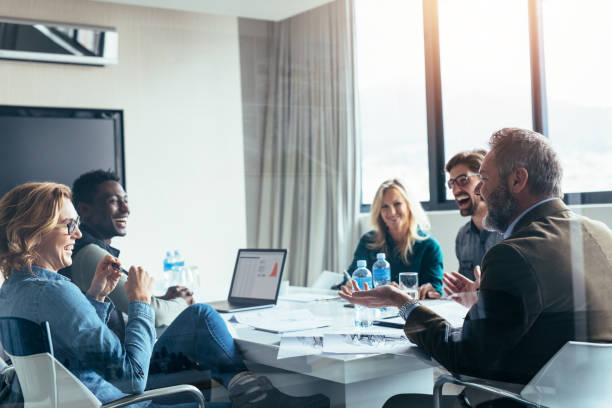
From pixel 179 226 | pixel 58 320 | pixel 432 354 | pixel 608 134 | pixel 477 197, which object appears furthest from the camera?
pixel 477 197

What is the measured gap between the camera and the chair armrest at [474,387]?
1691 millimetres

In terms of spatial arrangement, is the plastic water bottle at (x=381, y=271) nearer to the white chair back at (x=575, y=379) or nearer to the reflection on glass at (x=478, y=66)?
the reflection on glass at (x=478, y=66)

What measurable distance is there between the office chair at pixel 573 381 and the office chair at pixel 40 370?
3.61 feet

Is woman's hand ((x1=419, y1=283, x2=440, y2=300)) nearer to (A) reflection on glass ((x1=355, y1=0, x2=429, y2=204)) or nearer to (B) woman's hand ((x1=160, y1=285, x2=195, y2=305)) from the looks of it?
(A) reflection on glass ((x1=355, y1=0, x2=429, y2=204))

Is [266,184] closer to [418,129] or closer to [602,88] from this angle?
[418,129]

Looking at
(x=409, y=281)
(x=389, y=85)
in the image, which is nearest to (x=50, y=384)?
(x=409, y=281)


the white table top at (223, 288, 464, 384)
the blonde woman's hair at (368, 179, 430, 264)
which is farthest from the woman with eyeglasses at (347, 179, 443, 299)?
the white table top at (223, 288, 464, 384)

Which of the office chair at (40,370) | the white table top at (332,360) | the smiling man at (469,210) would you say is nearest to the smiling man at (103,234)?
the office chair at (40,370)

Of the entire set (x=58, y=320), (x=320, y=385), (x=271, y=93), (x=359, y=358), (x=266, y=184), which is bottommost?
(x=320, y=385)

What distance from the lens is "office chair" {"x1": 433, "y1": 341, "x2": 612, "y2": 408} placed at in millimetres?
1555

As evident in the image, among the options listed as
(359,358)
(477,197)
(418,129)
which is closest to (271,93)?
Result: (418,129)

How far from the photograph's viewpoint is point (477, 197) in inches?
105

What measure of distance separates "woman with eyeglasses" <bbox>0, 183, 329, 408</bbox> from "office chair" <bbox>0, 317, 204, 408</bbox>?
17 mm

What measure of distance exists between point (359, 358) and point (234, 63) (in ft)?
3.29
